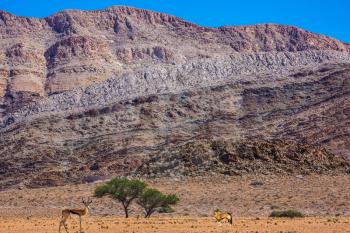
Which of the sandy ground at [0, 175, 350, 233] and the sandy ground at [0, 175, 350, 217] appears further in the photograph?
the sandy ground at [0, 175, 350, 217]

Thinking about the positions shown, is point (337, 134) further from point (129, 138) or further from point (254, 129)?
point (129, 138)

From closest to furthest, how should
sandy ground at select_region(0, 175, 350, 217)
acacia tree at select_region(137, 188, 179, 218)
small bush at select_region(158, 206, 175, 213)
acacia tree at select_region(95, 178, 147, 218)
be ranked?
1. acacia tree at select_region(137, 188, 179, 218)
2. acacia tree at select_region(95, 178, 147, 218)
3. small bush at select_region(158, 206, 175, 213)
4. sandy ground at select_region(0, 175, 350, 217)

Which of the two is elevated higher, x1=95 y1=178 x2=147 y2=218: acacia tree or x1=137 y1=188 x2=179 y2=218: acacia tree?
x1=95 y1=178 x2=147 y2=218: acacia tree

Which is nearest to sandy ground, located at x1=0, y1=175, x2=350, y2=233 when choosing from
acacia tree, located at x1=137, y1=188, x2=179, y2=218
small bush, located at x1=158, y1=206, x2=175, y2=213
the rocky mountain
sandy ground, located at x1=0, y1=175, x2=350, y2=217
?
sandy ground, located at x1=0, y1=175, x2=350, y2=217

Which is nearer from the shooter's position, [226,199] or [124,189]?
[124,189]

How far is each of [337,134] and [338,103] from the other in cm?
1563

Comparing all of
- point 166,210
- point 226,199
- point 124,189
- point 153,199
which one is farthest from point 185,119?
point 153,199

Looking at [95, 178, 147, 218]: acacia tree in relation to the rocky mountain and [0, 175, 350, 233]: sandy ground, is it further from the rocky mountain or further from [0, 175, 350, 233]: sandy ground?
the rocky mountain

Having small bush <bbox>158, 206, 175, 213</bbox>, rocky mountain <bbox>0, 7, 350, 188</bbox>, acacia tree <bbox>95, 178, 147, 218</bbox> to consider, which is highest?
rocky mountain <bbox>0, 7, 350, 188</bbox>

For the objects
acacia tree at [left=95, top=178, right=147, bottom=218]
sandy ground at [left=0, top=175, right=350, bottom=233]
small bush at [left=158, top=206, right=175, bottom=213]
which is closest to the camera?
acacia tree at [left=95, top=178, right=147, bottom=218]

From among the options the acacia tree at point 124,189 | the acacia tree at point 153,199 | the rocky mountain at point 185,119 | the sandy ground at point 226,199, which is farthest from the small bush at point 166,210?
the rocky mountain at point 185,119

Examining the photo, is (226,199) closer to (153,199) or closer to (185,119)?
(153,199)

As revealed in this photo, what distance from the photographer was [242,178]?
70750 millimetres

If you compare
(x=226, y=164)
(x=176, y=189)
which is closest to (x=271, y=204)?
(x=176, y=189)
